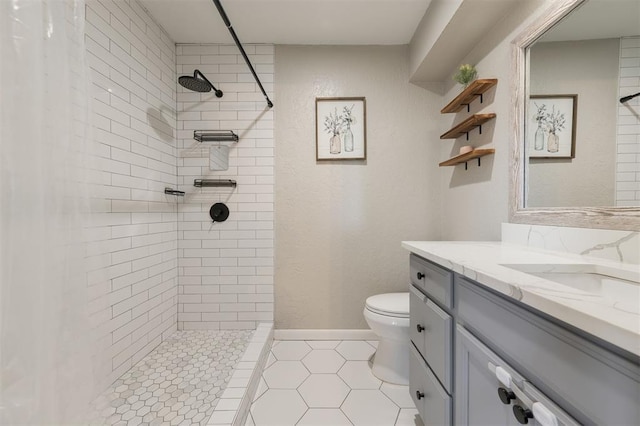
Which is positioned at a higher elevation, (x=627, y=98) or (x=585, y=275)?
(x=627, y=98)

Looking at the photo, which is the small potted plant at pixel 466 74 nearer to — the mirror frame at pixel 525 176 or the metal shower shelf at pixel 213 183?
the mirror frame at pixel 525 176

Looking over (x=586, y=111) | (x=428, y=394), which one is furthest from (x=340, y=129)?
(x=428, y=394)

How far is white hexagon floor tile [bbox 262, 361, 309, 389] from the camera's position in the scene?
5.37 feet

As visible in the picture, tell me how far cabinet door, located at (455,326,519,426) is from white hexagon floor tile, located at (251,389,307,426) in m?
0.87

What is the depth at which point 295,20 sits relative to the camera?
73.7 inches

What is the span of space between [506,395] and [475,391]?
20cm

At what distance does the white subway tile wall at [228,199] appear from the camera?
215 centimetres

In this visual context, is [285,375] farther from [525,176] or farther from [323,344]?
[525,176]

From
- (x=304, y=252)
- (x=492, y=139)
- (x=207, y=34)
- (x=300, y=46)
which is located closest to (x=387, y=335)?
(x=304, y=252)

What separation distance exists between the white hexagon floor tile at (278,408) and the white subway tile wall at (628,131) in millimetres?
1703

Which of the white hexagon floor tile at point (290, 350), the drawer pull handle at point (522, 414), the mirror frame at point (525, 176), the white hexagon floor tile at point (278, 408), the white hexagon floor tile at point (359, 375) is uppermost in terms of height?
the mirror frame at point (525, 176)

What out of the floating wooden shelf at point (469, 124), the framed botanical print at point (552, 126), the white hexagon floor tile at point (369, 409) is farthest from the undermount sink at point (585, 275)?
the white hexagon floor tile at point (369, 409)

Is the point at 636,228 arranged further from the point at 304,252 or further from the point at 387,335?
the point at 304,252

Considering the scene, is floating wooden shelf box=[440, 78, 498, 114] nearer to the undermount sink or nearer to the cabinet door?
the undermount sink
